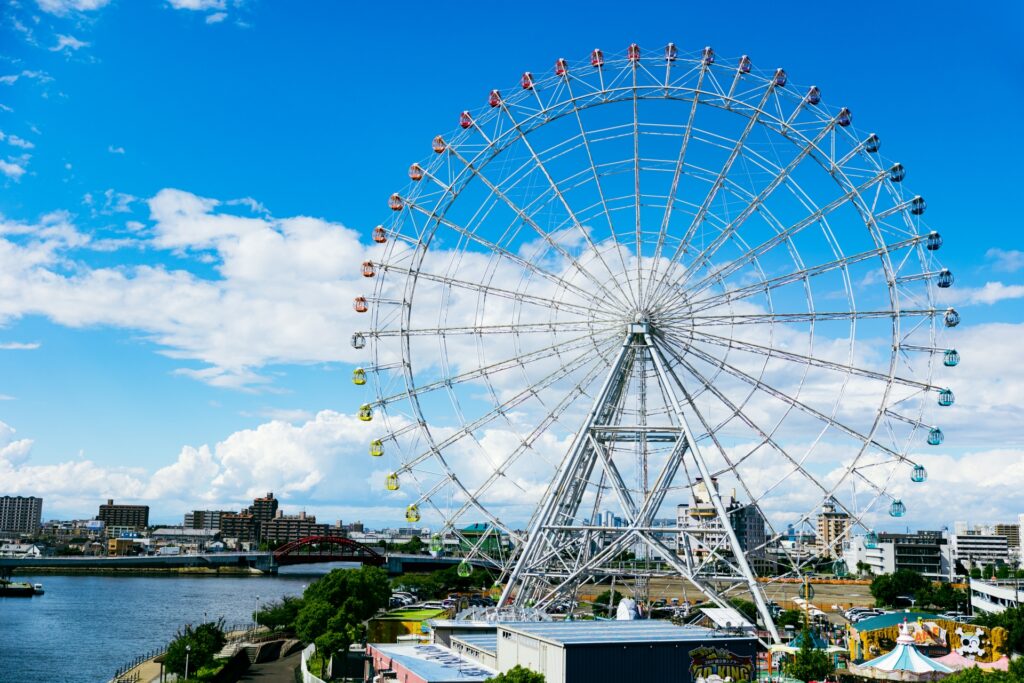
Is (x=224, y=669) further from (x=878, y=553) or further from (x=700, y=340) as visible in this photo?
(x=878, y=553)

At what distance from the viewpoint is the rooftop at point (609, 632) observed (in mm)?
40125

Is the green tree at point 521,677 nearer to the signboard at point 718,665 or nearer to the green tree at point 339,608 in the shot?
the signboard at point 718,665

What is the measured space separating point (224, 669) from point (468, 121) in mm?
36022

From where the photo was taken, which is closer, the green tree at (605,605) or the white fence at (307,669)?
the white fence at (307,669)

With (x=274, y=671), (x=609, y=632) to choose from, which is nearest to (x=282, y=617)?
(x=274, y=671)

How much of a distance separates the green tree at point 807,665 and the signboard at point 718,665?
7.45m

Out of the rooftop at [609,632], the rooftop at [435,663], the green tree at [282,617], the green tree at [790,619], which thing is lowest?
the green tree at [282,617]

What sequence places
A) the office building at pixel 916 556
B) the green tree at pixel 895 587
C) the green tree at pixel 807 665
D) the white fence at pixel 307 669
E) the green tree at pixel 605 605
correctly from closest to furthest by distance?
1. the green tree at pixel 807 665
2. the white fence at pixel 307 669
3. the green tree at pixel 605 605
4. the green tree at pixel 895 587
5. the office building at pixel 916 556

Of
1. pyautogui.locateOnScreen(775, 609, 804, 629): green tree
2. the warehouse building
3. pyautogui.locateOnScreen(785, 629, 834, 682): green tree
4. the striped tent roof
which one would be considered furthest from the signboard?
pyautogui.locateOnScreen(775, 609, 804, 629): green tree

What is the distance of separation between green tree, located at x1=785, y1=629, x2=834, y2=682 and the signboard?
745 centimetres

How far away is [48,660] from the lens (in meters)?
72.7

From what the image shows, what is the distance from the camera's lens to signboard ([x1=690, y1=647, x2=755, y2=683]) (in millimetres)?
40812

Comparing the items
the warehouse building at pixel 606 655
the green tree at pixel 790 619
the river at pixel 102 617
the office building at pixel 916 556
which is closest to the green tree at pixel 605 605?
the warehouse building at pixel 606 655

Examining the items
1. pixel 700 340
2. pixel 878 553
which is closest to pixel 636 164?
pixel 700 340
